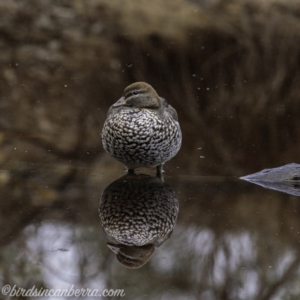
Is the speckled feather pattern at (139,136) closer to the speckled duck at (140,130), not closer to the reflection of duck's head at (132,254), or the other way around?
the speckled duck at (140,130)

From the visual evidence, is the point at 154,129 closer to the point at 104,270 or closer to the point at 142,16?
the point at 104,270

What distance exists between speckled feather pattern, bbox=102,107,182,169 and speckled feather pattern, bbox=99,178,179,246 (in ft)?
0.80

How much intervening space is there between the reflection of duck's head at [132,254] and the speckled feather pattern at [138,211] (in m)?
0.07

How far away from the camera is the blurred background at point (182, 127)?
3658 mm

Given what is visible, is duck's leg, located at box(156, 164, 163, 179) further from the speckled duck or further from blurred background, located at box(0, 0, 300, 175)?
blurred background, located at box(0, 0, 300, 175)

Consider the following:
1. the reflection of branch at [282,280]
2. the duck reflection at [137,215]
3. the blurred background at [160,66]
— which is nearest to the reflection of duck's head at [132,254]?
the duck reflection at [137,215]

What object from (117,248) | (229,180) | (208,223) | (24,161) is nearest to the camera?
(117,248)

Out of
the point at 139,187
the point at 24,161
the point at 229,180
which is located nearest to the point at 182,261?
the point at 139,187

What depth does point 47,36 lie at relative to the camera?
8.52 meters

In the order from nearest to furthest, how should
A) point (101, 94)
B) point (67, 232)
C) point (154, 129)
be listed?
point (67, 232)
point (154, 129)
point (101, 94)

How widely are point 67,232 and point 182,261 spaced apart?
81 cm

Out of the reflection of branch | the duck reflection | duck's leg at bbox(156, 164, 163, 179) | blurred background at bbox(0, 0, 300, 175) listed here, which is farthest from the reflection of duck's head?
blurred background at bbox(0, 0, 300, 175)

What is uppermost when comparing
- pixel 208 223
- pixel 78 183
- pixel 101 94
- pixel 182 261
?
pixel 182 261

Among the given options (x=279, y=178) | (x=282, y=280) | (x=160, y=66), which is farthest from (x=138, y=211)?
(x=160, y=66)
